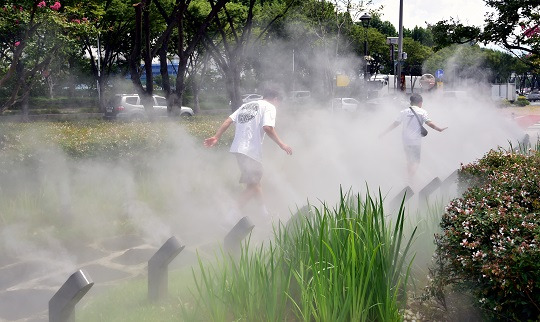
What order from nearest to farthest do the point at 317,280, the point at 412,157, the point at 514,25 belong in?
1. the point at 317,280
2. the point at 412,157
3. the point at 514,25

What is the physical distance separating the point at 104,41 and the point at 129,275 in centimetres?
3008

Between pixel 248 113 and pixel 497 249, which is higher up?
pixel 248 113

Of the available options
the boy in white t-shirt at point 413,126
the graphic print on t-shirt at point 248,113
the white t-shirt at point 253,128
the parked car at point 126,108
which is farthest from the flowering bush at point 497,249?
the parked car at point 126,108

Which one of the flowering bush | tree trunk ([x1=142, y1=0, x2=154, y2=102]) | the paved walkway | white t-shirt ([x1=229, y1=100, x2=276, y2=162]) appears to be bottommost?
the paved walkway

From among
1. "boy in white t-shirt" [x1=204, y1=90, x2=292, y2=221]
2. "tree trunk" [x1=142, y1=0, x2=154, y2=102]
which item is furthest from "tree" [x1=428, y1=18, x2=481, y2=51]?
"boy in white t-shirt" [x1=204, y1=90, x2=292, y2=221]

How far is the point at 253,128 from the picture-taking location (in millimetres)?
6262

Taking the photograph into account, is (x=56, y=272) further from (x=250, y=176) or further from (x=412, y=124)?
(x=412, y=124)

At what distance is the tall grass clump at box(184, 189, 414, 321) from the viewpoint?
3100mm

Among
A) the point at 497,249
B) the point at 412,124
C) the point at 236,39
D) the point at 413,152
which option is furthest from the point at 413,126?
the point at 236,39

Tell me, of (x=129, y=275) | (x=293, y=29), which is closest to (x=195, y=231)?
(x=129, y=275)

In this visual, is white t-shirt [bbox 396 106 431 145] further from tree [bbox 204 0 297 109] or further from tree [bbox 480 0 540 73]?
tree [bbox 204 0 297 109]

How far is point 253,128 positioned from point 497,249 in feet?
11.9

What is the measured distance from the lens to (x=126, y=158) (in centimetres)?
780

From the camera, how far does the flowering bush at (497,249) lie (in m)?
2.81
